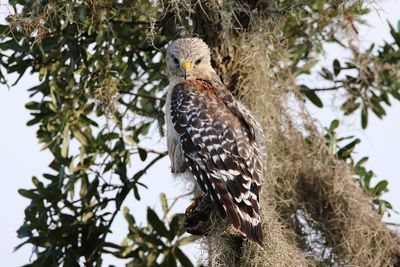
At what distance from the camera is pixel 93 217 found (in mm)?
4656

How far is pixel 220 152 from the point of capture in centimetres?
425

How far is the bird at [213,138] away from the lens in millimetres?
4020

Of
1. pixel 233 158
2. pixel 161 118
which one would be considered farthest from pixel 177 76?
pixel 233 158

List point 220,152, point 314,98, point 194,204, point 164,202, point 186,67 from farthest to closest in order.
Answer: point 314,98, point 164,202, point 186,67, point 194,204, point 220,152

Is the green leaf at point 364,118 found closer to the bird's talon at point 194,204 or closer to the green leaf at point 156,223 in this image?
the bird's talon at point 194,204

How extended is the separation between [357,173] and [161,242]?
1.04 metres

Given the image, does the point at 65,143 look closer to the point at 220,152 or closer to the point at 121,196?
the point at 121,196

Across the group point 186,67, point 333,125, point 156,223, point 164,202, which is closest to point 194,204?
point 156,223

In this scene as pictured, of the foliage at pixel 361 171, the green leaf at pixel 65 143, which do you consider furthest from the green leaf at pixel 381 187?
the green leaf at pixel 65 143

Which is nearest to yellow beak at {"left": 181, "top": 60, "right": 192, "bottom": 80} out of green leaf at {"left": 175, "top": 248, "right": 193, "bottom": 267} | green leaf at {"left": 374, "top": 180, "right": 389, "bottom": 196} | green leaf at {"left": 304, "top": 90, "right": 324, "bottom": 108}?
green leaf at {"left": 304, "top": 90, "right": 324, "bottom": 108}

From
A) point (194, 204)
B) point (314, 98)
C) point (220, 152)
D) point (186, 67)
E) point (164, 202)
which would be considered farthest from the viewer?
point (314, 98)

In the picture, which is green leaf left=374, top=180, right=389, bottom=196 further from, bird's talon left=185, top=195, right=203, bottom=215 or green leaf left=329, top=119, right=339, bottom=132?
bird's talon left=185, top=195, right=203, bottom=215

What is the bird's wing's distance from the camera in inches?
157

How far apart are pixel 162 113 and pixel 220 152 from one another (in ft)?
2.52
